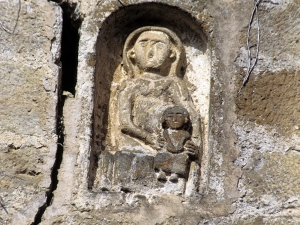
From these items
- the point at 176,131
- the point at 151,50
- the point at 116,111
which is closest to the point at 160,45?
the point at 151,50

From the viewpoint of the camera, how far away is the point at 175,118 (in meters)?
4.24

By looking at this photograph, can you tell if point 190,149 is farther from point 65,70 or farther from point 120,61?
point 65,70

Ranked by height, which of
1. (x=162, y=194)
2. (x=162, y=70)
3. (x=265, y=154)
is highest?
(x=162, y=70)

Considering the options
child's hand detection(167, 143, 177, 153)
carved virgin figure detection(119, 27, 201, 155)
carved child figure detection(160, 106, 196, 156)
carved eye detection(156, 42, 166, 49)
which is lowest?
child's hand detection(167, 143, 177, 153)

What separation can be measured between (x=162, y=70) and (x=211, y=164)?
732 millimetres

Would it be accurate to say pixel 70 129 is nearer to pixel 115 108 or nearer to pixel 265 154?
pixel 115 108

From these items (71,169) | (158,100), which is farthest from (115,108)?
(71,169)

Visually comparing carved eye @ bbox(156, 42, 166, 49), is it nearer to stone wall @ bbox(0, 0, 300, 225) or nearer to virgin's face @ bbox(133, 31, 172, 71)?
virgin's face @ bbox(133, 31, 172, 71)

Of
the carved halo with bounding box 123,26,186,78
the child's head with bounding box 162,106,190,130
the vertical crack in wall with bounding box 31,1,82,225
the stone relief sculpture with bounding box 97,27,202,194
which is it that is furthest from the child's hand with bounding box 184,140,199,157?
the vertical crack in wall with bounding box 31,1,82,225

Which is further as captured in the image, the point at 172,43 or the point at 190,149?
the point at 172,43

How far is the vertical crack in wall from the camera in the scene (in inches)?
160

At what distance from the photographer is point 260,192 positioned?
4.18m

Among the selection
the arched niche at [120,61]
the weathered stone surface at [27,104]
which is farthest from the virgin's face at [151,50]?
the weathered stone surface at [27,104]

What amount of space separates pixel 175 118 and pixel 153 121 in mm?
182
